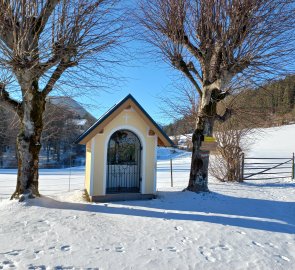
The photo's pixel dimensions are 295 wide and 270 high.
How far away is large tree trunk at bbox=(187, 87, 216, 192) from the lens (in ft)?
31.6

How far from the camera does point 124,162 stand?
9.73 m

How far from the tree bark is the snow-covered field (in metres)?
1.07

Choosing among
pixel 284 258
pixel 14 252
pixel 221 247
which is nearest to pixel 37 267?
pixel 14 252

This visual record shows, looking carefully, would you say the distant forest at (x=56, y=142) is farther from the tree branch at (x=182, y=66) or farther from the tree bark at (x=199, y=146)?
the tree bark at (x=199, y=146)

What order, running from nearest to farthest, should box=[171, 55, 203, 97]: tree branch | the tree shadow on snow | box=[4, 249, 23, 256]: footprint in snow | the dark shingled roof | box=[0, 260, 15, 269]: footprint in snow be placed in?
1. box=[0, 260, 15, 269]: footprint in snow
2. box=[4, 249, 23, 256]: footprint in snow
3. the tree shadow on snow
4. the dark shingled roof
5. box=[171, 55, 203, 97]: tree branch

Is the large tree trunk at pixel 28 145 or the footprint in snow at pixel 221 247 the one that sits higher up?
the large tree trunk at pixel 28 145

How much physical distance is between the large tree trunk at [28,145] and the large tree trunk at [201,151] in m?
5.00

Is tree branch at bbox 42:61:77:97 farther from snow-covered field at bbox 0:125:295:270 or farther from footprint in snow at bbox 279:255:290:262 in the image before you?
footprint in snow at bbox 279:255:290:262

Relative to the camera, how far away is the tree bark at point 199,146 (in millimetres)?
9641

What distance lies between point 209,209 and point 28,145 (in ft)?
16.8

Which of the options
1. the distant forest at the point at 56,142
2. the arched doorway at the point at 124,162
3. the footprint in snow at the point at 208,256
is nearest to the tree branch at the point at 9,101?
the arched doorway at the point at 124,162

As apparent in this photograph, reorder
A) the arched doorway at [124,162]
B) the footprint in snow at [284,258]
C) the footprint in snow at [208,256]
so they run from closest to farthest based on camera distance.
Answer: the footprint in snow at [208,256]
the footprint in snow at [284,258]
the arched doorway at [124,162]

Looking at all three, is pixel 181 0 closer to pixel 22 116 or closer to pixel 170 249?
pixel 22 116

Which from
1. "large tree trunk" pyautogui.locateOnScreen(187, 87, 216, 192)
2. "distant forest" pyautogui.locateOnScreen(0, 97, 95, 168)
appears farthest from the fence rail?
"distant forest" pyautogui.locateOnScreen(0, 97, 95, 168)
